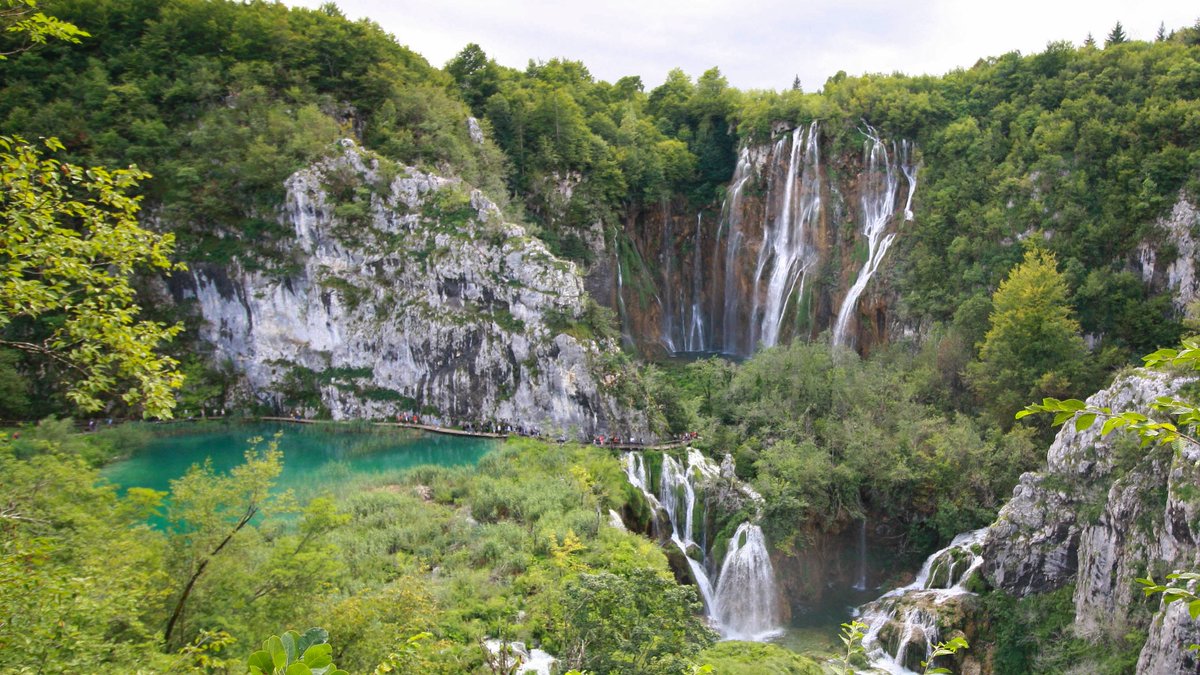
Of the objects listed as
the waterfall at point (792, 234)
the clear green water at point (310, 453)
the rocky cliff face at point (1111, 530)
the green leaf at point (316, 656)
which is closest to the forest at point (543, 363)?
the rocky cliff face at point (1111, 530)

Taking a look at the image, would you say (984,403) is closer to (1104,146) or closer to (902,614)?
(902,614)

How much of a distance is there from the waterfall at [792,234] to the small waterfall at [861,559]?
14076mm

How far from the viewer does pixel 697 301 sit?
1569 inches

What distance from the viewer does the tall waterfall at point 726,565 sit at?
18656 mm

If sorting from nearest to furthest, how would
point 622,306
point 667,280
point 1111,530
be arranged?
point 1111,530 → point 622,306 → point 667,280

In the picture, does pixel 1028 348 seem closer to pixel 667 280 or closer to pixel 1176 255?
pixel 1176 255

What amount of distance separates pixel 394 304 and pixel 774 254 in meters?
19.1

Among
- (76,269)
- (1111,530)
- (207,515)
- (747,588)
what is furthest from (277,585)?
(1111,530)

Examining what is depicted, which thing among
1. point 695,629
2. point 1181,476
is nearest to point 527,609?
point 695,629

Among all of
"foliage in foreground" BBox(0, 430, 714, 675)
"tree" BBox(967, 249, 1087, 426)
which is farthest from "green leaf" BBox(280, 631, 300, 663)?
"tree" BBox(967, 249, 1087, 426)

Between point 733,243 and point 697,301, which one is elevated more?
point 733,243

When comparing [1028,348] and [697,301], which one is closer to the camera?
[1028,348]

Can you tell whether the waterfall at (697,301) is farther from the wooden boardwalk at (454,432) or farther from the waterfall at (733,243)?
the wooden boardwalk at (454,432)

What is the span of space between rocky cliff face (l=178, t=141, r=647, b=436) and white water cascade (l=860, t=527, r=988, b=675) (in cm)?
1379
